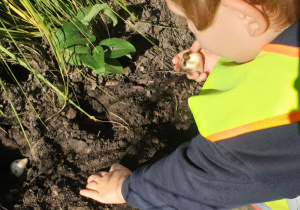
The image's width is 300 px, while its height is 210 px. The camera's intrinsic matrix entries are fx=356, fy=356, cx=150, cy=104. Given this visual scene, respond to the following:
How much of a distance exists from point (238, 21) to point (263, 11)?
0.09 metres

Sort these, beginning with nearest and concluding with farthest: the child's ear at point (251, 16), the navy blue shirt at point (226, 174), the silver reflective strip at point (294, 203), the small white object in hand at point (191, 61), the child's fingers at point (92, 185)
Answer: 1. the child's ear at point (251, 16)
2. the navy blue shirt at point (226, 174)
3. the silver reflective strip at point (294, 203)
4. the child's fingers at point (92, 185)
5. the small white object in hand at point (191, 61)

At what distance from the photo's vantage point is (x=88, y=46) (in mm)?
1627

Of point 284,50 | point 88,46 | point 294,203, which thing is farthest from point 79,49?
point 294,203

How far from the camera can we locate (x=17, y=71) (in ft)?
5.57

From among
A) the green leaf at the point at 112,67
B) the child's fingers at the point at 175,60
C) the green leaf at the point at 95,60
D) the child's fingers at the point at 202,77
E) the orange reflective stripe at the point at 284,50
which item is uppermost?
the orange reflective stripe at the point at 284,50

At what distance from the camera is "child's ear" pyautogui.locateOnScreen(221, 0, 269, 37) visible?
3.19ft

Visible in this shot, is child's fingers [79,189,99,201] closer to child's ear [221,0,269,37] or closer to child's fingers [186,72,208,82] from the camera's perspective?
child's fingers [186,72,208,82]

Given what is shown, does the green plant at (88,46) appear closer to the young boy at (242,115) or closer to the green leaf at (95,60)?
the green leaf at (95,60)

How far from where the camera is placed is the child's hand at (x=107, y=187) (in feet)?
4.97

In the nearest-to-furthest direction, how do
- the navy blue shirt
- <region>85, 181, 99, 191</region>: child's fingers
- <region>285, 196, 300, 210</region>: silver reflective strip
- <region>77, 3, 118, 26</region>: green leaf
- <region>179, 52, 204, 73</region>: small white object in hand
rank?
the navy blue shirt
<region>285, 196, 300, 210</region>: silver reflective strip
<region>85, 181, 99, 191</region>: child's fingers
<region>77, 3, 118, 26</region>: green leaf
<region>179, 52, 204, 73</region>: small white object in hand

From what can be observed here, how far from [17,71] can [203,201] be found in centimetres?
105

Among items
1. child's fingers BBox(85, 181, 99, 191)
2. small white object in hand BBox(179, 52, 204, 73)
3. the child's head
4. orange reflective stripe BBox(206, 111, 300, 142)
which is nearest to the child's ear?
the child's head

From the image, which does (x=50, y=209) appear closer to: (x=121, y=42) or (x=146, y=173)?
(x=146, y=173)

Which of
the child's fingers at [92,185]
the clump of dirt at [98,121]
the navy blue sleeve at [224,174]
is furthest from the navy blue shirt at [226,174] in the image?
the clump of dirt at [98,121]
